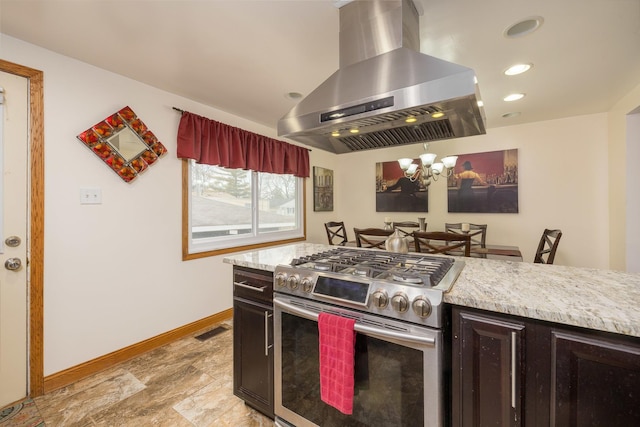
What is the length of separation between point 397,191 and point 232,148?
2.57m

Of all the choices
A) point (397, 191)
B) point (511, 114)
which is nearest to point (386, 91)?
point (511, 114)

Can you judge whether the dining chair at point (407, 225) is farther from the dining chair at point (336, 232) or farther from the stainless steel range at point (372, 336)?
the stainless steel range at point (372, 336)

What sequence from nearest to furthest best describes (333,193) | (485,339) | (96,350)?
(485,339), (96,350), (333,193)

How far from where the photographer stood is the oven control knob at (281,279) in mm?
1378

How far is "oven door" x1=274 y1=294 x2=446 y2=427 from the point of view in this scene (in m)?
1.01

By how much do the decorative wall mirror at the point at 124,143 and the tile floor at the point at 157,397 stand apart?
1.54 meters

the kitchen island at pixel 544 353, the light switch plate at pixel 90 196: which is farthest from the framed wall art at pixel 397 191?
the light switch plate at pixel 90 196

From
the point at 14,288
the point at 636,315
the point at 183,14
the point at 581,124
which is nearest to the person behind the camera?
the point at 636,315

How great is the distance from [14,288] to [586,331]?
294 cm

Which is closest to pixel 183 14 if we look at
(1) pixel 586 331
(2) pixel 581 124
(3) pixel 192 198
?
(3) pixel 192 198

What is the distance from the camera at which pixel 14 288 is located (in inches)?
69.1

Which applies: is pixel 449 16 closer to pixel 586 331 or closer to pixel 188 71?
pixel 586 331

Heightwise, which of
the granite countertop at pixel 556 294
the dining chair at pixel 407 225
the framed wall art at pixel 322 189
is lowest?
the granite countertop at pixel 556 294

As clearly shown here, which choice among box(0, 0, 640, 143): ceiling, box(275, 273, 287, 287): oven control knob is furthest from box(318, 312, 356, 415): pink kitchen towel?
box(0, 0, 640, 143): ceiling
